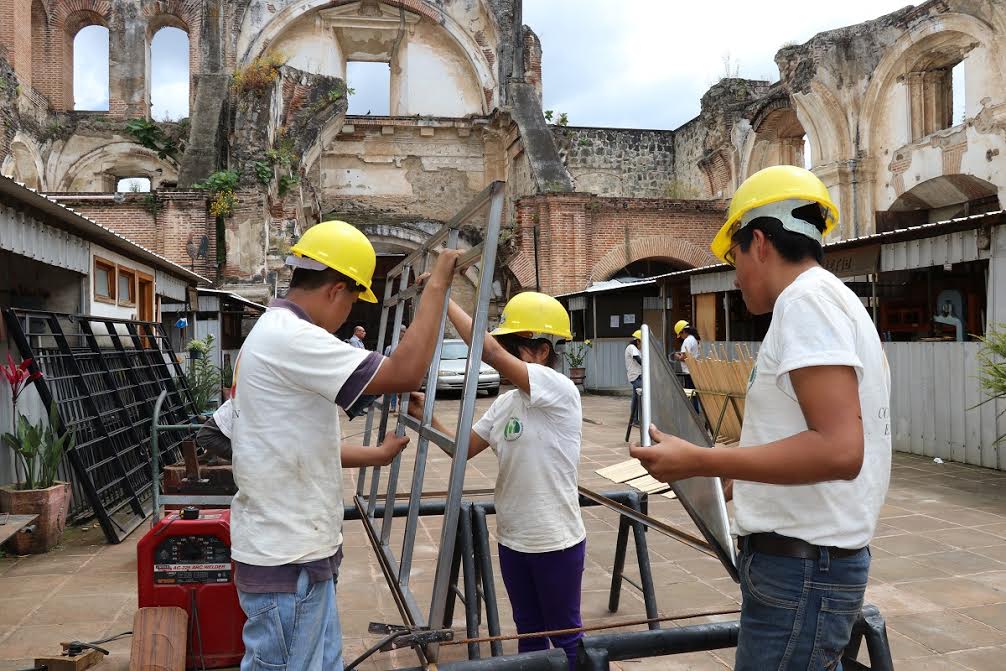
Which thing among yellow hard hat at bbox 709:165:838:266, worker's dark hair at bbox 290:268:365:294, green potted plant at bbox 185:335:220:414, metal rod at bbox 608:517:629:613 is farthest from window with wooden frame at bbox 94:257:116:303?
yellow hard hat at bbox 709:165:838:266

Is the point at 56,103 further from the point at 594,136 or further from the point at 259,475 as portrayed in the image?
the point at 259,475

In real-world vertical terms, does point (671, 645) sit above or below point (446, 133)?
below

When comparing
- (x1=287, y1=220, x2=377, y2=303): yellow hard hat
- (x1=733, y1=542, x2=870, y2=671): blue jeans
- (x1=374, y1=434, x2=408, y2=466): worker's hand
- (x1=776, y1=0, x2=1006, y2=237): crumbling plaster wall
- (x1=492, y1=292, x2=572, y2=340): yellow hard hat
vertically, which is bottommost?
(x1=733, y1=542, x2=870, y2=671): blue jeans

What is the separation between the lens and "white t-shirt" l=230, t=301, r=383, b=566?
6.51 ft

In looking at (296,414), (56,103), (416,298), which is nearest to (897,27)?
(416,298)

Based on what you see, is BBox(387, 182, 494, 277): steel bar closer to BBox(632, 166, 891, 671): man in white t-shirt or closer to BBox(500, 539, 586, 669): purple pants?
BBox(632, 166, 891, 671): man in white t-shirt

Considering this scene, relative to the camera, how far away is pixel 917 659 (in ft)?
12.3

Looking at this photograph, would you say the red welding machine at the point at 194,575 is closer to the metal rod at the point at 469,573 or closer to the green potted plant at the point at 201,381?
the metal rod at the point at 469,573

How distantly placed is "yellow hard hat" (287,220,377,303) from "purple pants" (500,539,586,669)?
1.19m

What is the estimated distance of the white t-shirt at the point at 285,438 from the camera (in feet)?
6.51

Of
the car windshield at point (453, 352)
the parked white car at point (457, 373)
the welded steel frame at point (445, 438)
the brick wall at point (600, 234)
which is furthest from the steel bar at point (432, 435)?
the brick wall at point (600, 234)

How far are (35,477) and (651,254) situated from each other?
1766 centimetres

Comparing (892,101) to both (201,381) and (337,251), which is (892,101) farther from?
(337,251)

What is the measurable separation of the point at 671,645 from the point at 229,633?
2209mm
